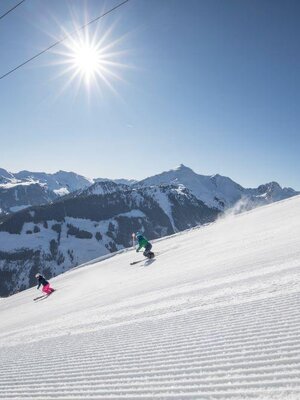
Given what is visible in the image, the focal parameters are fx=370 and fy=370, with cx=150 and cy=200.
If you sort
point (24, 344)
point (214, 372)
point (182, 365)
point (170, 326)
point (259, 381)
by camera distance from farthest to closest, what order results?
point (24, 344)
point (170, 326)
point (182, 365)
point (214, 372)
point (259, 381)

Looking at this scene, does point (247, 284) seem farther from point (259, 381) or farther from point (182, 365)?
point (259, 381)

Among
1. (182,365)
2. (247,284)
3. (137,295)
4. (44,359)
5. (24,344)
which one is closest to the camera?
(182,365)

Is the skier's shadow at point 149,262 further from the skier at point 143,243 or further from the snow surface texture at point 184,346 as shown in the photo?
the snow surface texture at point 184,346

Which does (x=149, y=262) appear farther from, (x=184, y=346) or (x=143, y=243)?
(x=184, y=346)

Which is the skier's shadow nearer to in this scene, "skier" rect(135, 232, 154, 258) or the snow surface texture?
"skier" rect(135, 232, 154, 258)

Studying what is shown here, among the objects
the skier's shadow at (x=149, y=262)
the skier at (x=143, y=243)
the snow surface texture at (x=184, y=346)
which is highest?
the skier at (x=143, y=243)

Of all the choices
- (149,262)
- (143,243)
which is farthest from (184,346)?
(143,243)

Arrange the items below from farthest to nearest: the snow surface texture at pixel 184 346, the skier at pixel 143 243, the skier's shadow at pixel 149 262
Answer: the skier at pixel 143 243 → the skier's shadow at pixel 149 262 → the snow surface texture at pixel 184 346

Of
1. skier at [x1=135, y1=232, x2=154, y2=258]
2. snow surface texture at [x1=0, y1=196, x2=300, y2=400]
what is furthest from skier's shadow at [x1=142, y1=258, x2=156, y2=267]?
snow surface texture at [x1=0, y1=196, x2=300, y2=400]

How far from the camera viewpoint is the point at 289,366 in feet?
12.3

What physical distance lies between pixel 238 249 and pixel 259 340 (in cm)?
1254

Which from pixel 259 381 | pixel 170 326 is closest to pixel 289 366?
pixel 259 381

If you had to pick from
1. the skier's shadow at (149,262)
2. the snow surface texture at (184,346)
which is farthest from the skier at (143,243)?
the snow surface texture at (184,346)

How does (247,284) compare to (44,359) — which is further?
(247,284)
